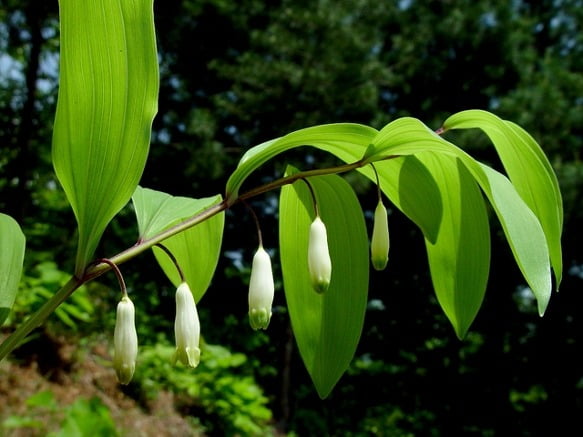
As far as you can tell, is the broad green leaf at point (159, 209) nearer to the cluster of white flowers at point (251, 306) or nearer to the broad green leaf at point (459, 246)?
the cluster of white flowers at point (251, 306)

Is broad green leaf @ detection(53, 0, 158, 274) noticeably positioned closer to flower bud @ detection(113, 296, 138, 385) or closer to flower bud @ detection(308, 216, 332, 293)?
flower bud @ detection(113, 296, 138, 385)

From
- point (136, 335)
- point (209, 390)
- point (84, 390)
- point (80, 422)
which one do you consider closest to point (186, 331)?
point (136, 335)

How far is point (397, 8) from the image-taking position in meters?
8.04

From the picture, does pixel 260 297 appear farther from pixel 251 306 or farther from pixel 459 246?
pixel 459 246

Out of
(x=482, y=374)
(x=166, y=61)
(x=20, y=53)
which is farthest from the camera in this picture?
(x=482, y=374)

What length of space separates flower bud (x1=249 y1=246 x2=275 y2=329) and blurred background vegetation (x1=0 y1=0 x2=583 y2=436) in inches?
178

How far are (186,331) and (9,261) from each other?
0.16 meters

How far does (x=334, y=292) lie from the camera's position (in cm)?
66

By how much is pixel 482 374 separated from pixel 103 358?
5.12m

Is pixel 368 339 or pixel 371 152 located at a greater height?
pixel 371 152

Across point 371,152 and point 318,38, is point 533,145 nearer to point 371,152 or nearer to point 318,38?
point 371,152

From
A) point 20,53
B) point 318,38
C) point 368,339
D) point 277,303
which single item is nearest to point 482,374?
point 368,339

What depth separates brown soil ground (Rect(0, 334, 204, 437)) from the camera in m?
3.21

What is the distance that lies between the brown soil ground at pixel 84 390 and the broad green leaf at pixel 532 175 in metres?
2.84
